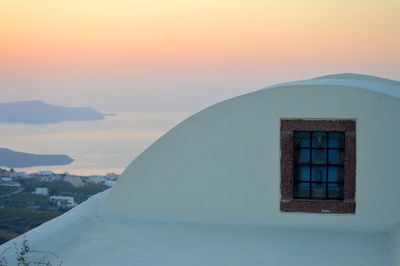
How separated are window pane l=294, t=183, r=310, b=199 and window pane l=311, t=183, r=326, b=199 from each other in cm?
6

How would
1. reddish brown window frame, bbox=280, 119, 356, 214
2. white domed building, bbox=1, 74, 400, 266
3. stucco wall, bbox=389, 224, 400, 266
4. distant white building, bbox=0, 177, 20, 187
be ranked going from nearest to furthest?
stucco wall, bbox=389, 224, 400, 266 → white domed building, bbox=1, 74, 400, 266 → reddish brown window frame, bbox=280, 119, 356, 214 → distant white building, bbox=0, 177, 20, 187

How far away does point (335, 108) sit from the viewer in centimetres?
748

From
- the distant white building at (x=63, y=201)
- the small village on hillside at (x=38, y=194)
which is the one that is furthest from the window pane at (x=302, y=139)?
the distant white building at (x=63, y=201)

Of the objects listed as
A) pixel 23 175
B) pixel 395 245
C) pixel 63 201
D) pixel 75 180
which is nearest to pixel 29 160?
pixel 23 175

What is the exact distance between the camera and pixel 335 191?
7703mm

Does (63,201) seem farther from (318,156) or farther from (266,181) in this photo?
(318,156)

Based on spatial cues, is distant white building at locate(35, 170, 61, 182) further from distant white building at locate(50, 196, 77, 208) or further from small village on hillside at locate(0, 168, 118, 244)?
distant white building at locate(50, 196, 77, 208)

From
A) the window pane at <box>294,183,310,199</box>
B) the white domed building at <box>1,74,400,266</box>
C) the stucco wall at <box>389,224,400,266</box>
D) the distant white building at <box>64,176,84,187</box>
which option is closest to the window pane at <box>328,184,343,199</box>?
the white domed building at <box>1,74,400,266</box>

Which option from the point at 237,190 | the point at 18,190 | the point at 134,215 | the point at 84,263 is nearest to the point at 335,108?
the point at 237,190

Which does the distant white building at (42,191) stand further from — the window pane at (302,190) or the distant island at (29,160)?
the window pane at (302,190)

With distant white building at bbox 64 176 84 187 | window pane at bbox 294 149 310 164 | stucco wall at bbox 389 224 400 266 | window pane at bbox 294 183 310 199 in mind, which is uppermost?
window pane at bbox 294 149 310 164

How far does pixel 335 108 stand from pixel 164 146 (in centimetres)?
219

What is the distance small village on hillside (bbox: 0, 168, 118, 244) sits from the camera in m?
25.2

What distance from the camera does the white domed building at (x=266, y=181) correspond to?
7332 mm
